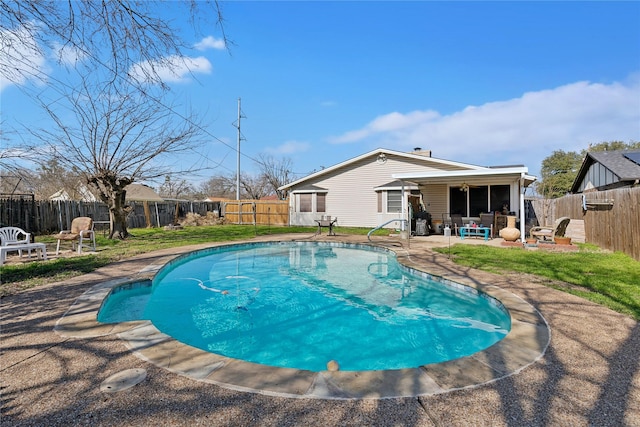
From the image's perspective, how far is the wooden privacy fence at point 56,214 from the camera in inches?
485

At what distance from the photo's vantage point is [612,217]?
8.19 m

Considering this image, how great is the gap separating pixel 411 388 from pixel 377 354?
1.68 m

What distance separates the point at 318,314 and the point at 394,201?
12.2 meters

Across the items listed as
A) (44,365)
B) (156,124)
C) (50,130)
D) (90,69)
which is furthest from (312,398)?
(50,130)

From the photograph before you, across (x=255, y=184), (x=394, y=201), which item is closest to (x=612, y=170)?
(x=394, y=201)

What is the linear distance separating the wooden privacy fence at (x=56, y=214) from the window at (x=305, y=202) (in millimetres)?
8500

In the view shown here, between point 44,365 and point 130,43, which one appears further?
point 130,43

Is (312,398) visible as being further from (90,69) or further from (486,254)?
(486,254)

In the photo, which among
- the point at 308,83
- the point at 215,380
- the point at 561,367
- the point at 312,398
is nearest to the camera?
the point at 312,398

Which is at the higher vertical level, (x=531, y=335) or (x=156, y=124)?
(x=156, y=124)

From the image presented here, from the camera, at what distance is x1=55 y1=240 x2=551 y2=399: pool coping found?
2164 millimetres

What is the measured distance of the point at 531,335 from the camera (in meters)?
3.10

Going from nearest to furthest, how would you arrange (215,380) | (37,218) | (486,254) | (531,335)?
(215,380) → (531,335) → (486,254) → (37,218)

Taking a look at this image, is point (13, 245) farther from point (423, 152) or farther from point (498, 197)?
point (423, 152)
